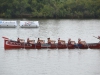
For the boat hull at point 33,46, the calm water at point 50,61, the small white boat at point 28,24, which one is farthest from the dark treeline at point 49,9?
the boat hull at point 33,46

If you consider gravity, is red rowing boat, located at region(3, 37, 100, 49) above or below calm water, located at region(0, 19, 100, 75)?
above

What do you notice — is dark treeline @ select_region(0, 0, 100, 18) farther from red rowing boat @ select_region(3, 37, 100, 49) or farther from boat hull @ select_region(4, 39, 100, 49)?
boat hull @ select_region(4, 39, 100, 49)

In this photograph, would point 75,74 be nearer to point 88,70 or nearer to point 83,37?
point 88,70

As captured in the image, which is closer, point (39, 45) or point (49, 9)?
point (39, 45)

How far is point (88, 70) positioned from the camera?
44000mm

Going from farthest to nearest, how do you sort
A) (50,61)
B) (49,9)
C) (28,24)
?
(49,9) → (28,24) → (50,61)

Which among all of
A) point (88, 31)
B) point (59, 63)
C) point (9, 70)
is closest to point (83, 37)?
point (88, 31)

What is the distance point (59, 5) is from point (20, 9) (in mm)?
8851

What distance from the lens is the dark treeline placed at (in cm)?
10256

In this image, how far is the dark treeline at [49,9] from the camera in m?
103

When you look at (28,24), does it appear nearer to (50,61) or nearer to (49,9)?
(49,9)

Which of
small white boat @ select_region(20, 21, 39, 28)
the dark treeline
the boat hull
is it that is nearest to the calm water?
the boat hull

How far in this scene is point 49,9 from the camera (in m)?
104

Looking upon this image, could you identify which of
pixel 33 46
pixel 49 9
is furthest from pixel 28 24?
pixel 33 46
